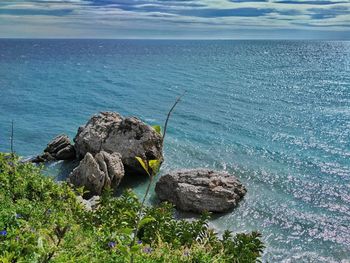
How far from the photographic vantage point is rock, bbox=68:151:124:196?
74.7ft

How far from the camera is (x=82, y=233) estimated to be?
33.8 ft

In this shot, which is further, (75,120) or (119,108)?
(119,108)

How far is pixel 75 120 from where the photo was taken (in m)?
42.4

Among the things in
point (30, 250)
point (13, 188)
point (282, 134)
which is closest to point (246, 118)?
point (282, 134)

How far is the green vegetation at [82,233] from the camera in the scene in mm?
8039

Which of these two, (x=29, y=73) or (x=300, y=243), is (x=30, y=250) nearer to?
(x=300, y=243)

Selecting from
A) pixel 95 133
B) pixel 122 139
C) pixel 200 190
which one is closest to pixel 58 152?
pixel 95 133

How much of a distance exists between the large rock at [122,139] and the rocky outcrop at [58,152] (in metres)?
0.78

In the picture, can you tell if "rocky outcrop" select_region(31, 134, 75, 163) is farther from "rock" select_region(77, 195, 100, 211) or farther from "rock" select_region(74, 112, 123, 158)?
"rock" select_region(77, 195, 100, 211)

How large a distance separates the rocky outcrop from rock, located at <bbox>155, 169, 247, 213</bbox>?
28.5ft

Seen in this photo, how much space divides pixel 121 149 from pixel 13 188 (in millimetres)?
13302

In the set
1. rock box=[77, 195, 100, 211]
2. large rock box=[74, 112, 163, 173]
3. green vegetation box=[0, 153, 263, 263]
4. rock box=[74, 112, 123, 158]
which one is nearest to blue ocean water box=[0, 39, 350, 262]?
rock box=[74, 112, 123, 158]

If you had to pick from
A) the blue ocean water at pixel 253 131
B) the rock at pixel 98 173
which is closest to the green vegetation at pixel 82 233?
the blue ocean water at pixel 253 131

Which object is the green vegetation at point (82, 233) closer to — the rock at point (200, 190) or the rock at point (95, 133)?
the rock at point (200, 190)
